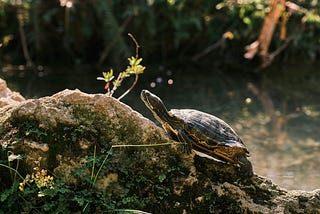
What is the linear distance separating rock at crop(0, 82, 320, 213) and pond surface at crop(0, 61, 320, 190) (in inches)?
74.2

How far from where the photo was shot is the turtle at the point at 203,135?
3652 mm

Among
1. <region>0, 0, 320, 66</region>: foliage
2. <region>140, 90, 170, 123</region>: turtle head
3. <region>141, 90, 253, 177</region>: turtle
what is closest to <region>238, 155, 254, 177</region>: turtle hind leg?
<region>141, 90, 253, 177</region>: turtle

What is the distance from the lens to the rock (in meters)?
3.50

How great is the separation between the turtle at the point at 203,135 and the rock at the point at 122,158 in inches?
2.9

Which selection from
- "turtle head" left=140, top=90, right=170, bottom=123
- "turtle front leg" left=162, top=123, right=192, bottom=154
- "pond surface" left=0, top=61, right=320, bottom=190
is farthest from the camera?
"pond surface" left=0, top=61, right=320, bottom=190

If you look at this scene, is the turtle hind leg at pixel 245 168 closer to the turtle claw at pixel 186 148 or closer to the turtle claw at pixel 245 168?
the turtle claw at pixel 245 168

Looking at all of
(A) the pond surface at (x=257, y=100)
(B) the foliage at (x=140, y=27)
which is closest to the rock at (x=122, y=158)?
(A) the pond surface at (x=257, y=100)

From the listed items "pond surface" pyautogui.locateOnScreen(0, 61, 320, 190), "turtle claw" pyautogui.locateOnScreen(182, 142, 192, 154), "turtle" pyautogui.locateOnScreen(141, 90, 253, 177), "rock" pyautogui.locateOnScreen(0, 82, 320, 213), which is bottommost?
"rock" pyautogui.locateOnScreen(0, 82, 320, 213)

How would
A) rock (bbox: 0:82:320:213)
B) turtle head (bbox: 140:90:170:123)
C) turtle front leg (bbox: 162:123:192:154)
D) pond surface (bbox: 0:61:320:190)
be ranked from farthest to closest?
pond surface (bbox: 0:61:320:190) → turtle head (bbox: 140:90:170:123) → turtle front leg (bbox: 162:123:192:154) → rock (bbox: 0:82:320:213)

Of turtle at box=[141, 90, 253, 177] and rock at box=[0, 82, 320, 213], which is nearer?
rock at box=[0, 82, 320, 213]

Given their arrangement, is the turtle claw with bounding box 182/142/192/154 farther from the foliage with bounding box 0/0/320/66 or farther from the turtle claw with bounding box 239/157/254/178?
the foliage with bounding box 0/0/320/66

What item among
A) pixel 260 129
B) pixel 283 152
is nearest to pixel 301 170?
pixel 283 152

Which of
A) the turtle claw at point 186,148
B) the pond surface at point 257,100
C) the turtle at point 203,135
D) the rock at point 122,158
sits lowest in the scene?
the rock at point 122,158

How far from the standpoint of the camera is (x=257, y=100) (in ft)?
27.8
